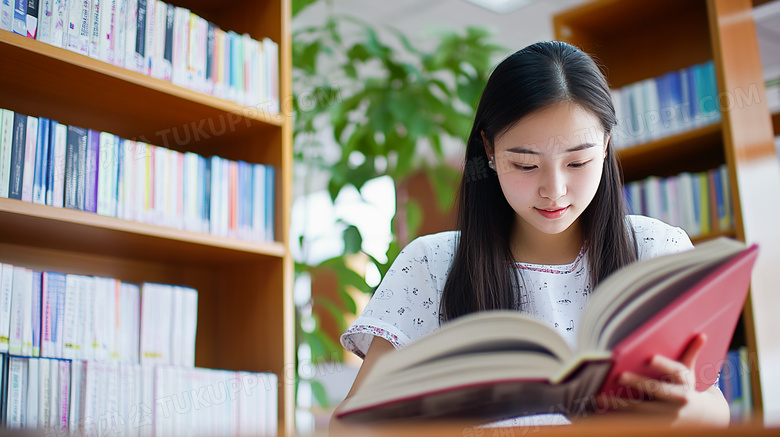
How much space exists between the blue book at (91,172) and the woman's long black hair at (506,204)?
2.69ft

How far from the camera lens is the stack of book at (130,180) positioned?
A: 1.43 metres

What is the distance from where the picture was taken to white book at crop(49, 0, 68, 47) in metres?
1.48

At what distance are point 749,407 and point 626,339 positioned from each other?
1666 millimetres

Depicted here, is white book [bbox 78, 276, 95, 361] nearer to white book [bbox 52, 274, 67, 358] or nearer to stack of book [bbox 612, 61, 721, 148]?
white book [bbox 52, 274, 67, 358]

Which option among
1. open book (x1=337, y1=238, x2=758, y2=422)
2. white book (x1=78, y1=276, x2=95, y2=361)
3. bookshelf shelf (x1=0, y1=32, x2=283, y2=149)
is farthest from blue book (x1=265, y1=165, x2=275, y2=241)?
open book (x1=337, y1=238, x2=758, y2=422)

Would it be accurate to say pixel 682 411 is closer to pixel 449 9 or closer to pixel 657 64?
pixel 657 64

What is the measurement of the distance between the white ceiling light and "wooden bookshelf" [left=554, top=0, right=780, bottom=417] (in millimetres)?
860

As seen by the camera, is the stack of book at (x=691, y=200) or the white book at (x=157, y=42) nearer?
the white book at (x=157, y=42)

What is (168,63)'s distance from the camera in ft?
5.58

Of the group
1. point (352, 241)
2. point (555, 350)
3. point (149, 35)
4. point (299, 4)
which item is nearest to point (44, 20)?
point (149, 35)

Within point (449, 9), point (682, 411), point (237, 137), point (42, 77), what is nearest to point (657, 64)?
point (449, 9)

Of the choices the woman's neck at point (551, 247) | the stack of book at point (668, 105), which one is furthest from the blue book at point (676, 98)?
the woman's neck at point (551, 247)

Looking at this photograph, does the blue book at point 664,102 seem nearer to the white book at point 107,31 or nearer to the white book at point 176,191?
the white book at point 176,191

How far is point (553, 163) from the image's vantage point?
97 centimetres
